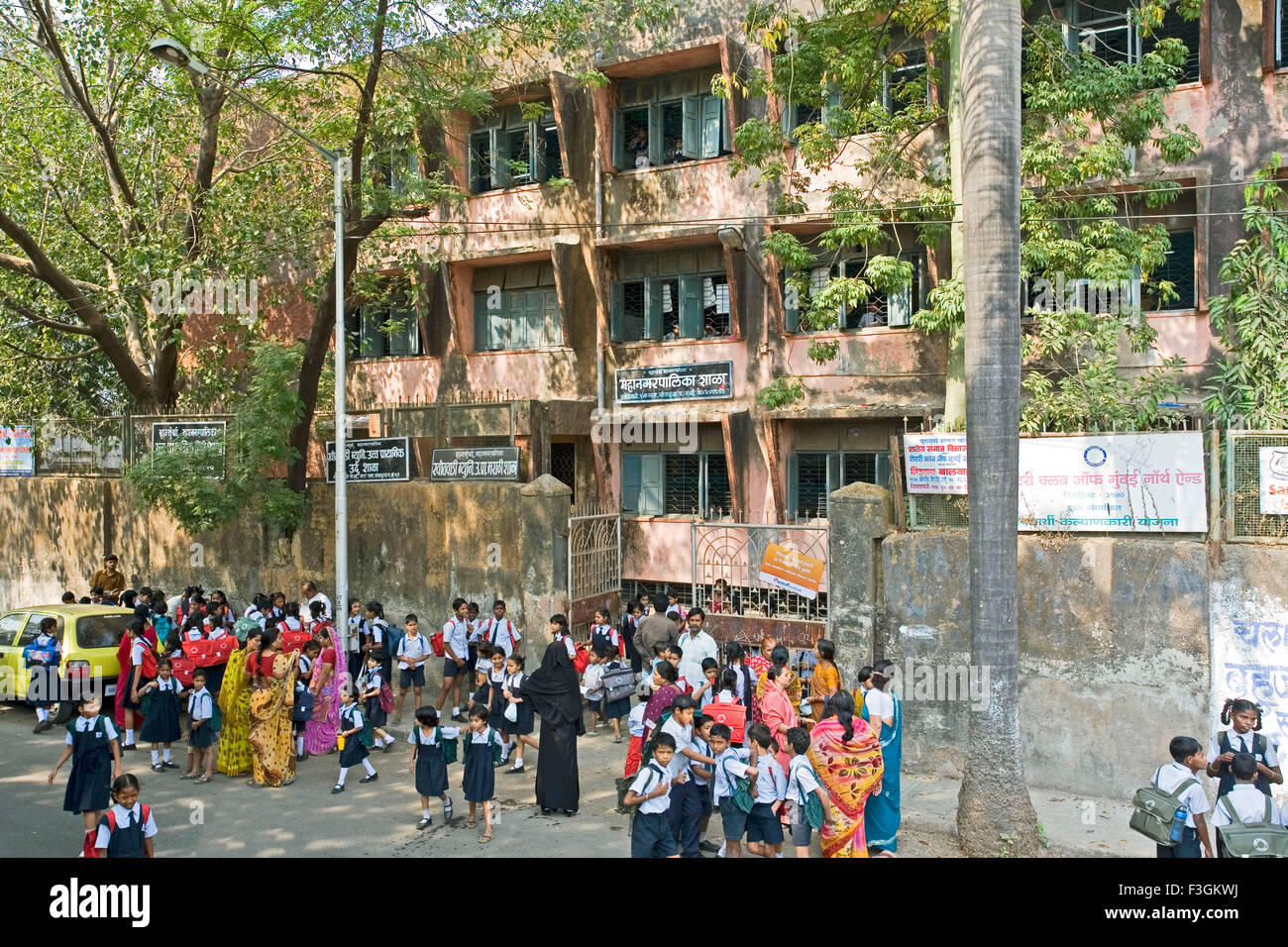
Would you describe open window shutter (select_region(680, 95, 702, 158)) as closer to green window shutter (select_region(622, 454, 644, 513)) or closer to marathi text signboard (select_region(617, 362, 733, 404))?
marathi text signboard (select_region(617, 362, 733, 404))

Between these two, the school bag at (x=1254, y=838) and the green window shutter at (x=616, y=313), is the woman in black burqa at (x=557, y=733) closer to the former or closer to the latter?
the school bag at (x=1254, y=838)

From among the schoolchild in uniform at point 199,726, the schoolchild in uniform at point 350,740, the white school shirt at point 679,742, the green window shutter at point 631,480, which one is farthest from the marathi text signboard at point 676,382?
the white school shirt at point 679,742

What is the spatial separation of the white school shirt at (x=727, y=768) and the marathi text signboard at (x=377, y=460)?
9.45 meters

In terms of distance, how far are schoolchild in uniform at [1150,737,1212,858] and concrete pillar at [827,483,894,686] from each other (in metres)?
4.46

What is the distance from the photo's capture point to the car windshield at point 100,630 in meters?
13.7

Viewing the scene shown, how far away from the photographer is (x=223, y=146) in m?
19.7

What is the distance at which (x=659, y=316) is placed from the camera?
18.0 meters

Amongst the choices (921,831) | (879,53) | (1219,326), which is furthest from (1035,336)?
(921,831)

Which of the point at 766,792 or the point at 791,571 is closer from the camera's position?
the point at 766,792

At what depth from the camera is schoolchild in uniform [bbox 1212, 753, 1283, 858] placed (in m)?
6.82

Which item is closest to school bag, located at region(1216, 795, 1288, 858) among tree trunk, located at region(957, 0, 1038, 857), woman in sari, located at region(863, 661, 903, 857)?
tree trunk, located at region(957, 0, 1038, 857)

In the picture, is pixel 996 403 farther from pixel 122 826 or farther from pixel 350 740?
pixel 122 826

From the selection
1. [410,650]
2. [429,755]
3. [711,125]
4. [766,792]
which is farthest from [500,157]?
[766,792]

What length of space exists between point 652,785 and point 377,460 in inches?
410
